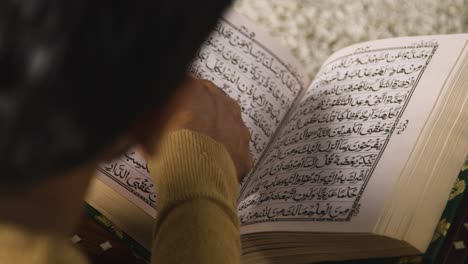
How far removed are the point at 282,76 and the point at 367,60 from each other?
10 cm

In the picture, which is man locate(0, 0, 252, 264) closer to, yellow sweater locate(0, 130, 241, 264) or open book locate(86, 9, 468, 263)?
yellow sweater locate(0, 130, 241, 264)

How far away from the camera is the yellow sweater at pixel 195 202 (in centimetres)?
53

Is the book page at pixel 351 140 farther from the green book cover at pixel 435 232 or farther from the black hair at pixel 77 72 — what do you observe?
the black hair at pixel 77 72

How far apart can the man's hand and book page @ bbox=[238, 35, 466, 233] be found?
4cm

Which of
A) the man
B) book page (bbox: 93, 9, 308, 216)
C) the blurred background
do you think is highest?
the blurred background

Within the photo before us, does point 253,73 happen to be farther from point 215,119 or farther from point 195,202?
point 195,202

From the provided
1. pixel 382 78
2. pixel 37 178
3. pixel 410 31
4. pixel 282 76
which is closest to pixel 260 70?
pixel 282 76

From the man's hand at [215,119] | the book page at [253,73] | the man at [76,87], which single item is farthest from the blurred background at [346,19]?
the man at [76,87]

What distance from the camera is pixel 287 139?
0.75 metres

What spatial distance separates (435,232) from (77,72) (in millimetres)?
493

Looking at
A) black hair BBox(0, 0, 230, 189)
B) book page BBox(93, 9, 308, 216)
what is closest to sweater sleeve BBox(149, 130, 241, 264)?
book page BBox(93, 9, 308, 216)

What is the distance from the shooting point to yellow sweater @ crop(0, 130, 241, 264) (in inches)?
20.9

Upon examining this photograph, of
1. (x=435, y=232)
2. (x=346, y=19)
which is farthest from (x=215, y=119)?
(x=346, y=19)

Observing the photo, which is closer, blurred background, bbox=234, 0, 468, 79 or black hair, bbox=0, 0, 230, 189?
black hair, bbox=0, 0, 230, 189
